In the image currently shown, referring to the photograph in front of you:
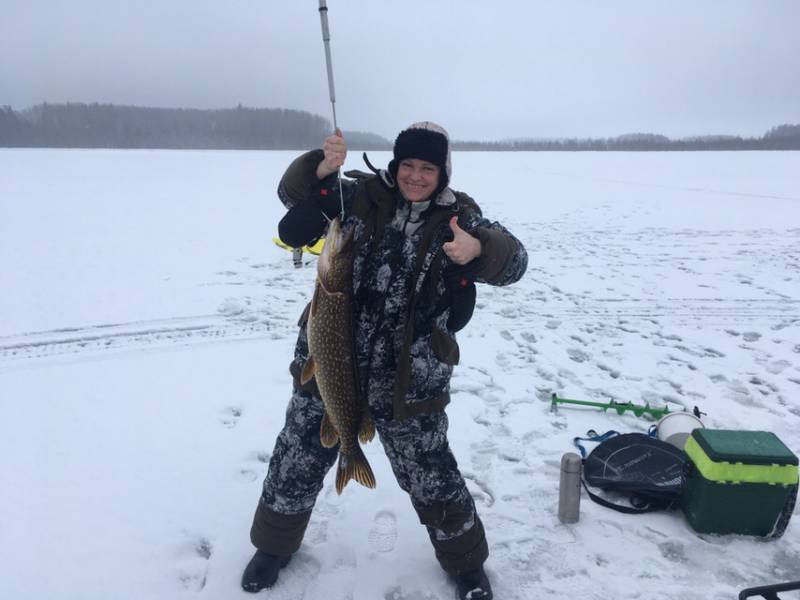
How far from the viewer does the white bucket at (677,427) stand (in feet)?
12.6

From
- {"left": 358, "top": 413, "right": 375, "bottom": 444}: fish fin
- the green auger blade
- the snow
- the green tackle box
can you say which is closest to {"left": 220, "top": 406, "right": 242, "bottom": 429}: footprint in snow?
the snow

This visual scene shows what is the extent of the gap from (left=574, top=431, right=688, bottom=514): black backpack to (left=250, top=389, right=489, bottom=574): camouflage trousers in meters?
1.20

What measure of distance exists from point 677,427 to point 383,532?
95.6 inches

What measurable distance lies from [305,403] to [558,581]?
1.80 m

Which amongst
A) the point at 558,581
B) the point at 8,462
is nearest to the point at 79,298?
the point at 8,462

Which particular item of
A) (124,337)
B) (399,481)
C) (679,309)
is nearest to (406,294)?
(399,481)

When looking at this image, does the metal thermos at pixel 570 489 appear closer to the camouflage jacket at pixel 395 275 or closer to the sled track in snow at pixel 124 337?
the camouflage jacket at pixel 395 275

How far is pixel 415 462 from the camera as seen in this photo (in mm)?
2543

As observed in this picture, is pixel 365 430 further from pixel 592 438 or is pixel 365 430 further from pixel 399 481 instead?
pixel 592 438

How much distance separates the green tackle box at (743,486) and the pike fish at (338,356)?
2.15 meters

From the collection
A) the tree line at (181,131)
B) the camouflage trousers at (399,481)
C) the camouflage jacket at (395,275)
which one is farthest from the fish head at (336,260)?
the tree line at (181,131)

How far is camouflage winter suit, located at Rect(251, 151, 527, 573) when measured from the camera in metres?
2.33

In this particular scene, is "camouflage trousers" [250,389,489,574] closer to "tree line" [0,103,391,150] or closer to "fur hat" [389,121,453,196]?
"fur hat" [389,121,453,196]

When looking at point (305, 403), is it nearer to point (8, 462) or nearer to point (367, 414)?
point (367, 414)
